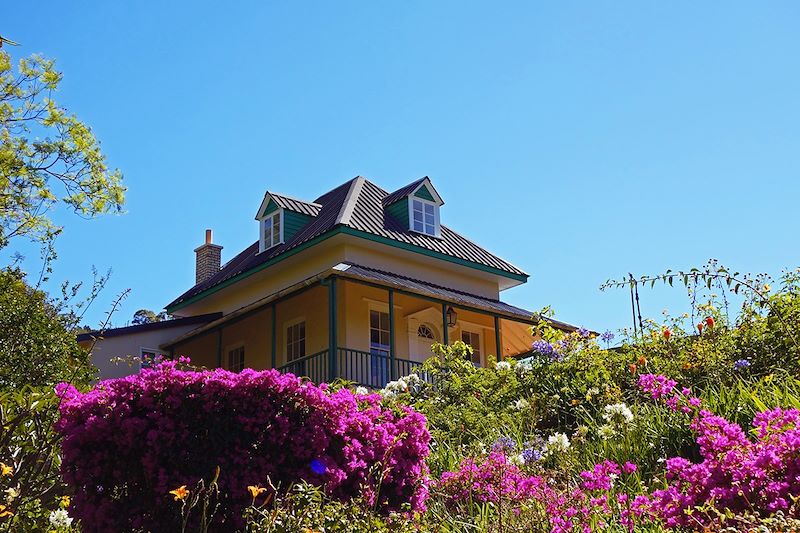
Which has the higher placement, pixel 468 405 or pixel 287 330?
pixel 287 330

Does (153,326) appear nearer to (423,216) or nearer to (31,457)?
(423,216)

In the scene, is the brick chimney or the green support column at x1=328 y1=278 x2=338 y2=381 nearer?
the green support column at x1=328 y1=278 x2=338 y2=381

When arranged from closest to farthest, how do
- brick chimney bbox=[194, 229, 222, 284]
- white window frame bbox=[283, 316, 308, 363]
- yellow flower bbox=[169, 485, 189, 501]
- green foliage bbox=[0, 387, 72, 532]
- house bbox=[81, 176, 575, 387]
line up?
1. yellow flower bbox=[169, 485, 189, 501]
2. green foliage bbox=[0, 387, 72, 532]
3. house bbox=[81, 176, 575, 387]
4. white window frame bbox=[283, 316, 308, 363]
5. brick chimney bbox=[194, 229, 222, 284]

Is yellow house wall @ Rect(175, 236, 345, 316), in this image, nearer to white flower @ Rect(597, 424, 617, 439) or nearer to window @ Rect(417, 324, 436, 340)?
window @ Rect(417, 324, 436, 340)

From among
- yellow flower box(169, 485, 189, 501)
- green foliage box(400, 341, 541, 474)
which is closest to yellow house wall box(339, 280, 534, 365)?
green foliage box(400, 341, 541, 474)

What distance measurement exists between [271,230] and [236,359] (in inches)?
132

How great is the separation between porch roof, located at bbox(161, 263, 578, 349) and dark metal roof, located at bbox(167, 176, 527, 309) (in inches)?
35.4

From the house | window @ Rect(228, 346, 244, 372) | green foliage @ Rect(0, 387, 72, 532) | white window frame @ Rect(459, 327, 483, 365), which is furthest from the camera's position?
window @ Rect(228, 346, 244, 372)

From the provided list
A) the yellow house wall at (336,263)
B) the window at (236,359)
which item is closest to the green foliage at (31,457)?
the yellow house wall at (336,263)

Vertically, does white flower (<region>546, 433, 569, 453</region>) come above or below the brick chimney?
below

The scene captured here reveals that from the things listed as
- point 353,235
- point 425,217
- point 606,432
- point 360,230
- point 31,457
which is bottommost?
point 31,457

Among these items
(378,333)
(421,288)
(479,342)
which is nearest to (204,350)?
(378,333)

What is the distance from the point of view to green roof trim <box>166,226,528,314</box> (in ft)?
59.7

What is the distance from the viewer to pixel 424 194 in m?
20.8
